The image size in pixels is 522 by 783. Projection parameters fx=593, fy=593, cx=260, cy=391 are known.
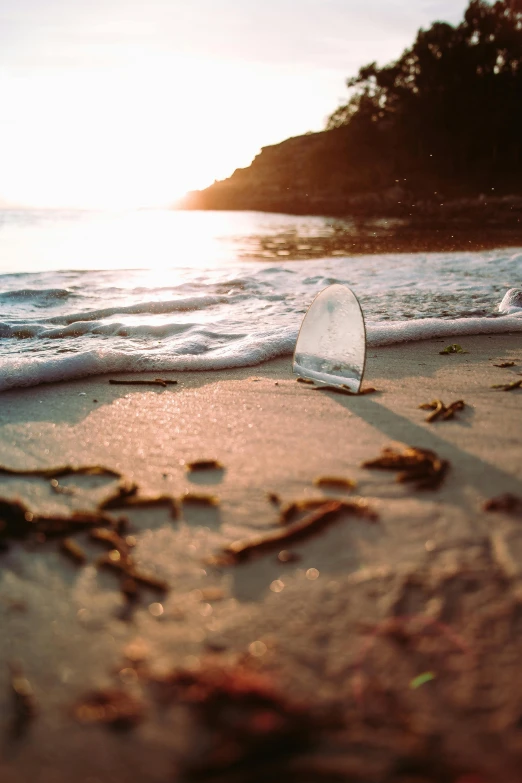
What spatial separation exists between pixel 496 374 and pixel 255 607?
88.4 inches

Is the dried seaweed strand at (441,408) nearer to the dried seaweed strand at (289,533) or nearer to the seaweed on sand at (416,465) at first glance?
the seaweed on sand at (416,465)

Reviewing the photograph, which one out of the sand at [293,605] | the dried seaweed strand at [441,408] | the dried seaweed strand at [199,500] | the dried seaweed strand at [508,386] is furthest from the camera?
the dried seaweed strand at [508,386]

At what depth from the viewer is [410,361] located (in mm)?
3494

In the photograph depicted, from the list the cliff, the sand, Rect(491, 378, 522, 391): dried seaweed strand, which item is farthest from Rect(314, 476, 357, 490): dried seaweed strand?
the cliff

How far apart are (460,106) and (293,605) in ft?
153

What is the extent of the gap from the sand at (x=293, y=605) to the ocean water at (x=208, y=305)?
1.23 metres

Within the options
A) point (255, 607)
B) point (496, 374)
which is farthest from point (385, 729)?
point (496, 374)

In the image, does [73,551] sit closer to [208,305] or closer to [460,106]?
[208,305]

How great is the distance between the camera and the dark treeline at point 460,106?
1596 inches

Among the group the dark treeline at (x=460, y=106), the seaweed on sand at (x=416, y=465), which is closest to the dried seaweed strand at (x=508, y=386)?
the seaweed on sand at (x=416, y=465)

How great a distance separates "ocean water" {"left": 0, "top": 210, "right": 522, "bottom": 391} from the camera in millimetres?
3617

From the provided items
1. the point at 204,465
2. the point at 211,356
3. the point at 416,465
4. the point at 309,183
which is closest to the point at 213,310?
the point at 211,356

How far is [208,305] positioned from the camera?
583 cm

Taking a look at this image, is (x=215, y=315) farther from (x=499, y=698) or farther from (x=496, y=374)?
(x=499, y=698)
